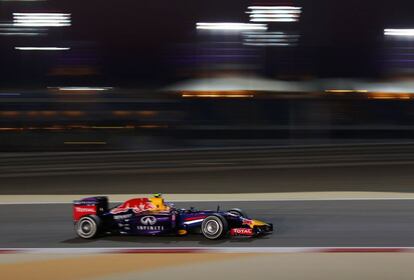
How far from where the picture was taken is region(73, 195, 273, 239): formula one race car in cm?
513

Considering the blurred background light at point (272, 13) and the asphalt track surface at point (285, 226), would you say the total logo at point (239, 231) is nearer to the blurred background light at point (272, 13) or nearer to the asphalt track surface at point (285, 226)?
the asphalt track surface at point (285, 226)

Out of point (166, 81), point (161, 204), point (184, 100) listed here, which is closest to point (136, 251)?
point (161, 204)

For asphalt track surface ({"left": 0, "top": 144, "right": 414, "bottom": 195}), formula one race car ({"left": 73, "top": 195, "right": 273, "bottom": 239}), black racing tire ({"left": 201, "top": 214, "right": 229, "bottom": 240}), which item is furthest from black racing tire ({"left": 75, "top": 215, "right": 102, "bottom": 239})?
asphalt track surface ({"left": 0, "top": 144, "right": 414, "bottom": 195})

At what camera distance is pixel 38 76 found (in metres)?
18.2

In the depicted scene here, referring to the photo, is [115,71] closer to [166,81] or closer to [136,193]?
[166,81]

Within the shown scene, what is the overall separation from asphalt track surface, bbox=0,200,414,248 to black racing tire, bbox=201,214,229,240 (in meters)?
0.07

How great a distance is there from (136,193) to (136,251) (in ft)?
16.3

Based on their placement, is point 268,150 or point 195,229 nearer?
point 195,229

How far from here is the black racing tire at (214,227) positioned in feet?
16.7

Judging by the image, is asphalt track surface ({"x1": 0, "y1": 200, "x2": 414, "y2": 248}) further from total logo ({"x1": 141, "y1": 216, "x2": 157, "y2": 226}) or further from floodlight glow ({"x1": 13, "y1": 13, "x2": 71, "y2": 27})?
floodlight glow ({"x1": 13, "y1": 13, "x2": 71, "y2": 27})

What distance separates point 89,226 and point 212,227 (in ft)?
3.68

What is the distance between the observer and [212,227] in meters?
5.12

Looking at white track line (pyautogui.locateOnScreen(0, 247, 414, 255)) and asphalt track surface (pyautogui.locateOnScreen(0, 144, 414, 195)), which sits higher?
asphalt track surface (pyautogui.locateOnScreen(0, 144, 414, 195))

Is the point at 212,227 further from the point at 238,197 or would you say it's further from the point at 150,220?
the point at 238,197
